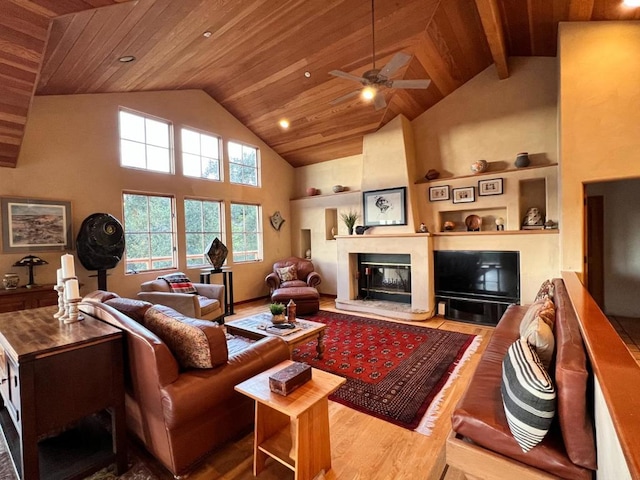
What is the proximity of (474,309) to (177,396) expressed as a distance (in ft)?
14.9

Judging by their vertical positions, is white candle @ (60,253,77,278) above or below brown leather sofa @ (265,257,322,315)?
above

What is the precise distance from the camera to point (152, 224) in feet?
16.7

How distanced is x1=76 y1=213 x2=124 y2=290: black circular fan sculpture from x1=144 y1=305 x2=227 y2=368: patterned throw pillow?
9.37ft

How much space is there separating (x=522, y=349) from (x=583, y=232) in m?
3.03

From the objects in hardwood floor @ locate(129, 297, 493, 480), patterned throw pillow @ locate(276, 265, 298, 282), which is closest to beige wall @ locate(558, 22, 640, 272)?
hardwood floor @ locate(129, 297, 493, 480)

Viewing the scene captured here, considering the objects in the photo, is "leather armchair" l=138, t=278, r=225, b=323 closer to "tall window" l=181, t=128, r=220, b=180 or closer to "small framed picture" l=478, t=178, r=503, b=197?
"tall window" l=181, t=128, r=220, b=180

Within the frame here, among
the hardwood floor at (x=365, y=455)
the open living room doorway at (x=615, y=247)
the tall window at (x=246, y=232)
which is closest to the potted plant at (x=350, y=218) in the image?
the tall window at (x=246, y=232)

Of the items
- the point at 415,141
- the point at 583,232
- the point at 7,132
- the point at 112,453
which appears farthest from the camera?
Result: the point at 415,141

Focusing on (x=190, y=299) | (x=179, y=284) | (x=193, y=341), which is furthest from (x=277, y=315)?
(x=179, y=284)

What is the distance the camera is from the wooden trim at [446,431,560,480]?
1364 millimetres

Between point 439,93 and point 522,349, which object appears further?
point 439,93

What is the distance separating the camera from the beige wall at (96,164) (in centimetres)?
387

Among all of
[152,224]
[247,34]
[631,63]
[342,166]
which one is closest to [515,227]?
[631,63]

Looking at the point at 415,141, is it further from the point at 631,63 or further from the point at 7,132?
the point at 7,132
